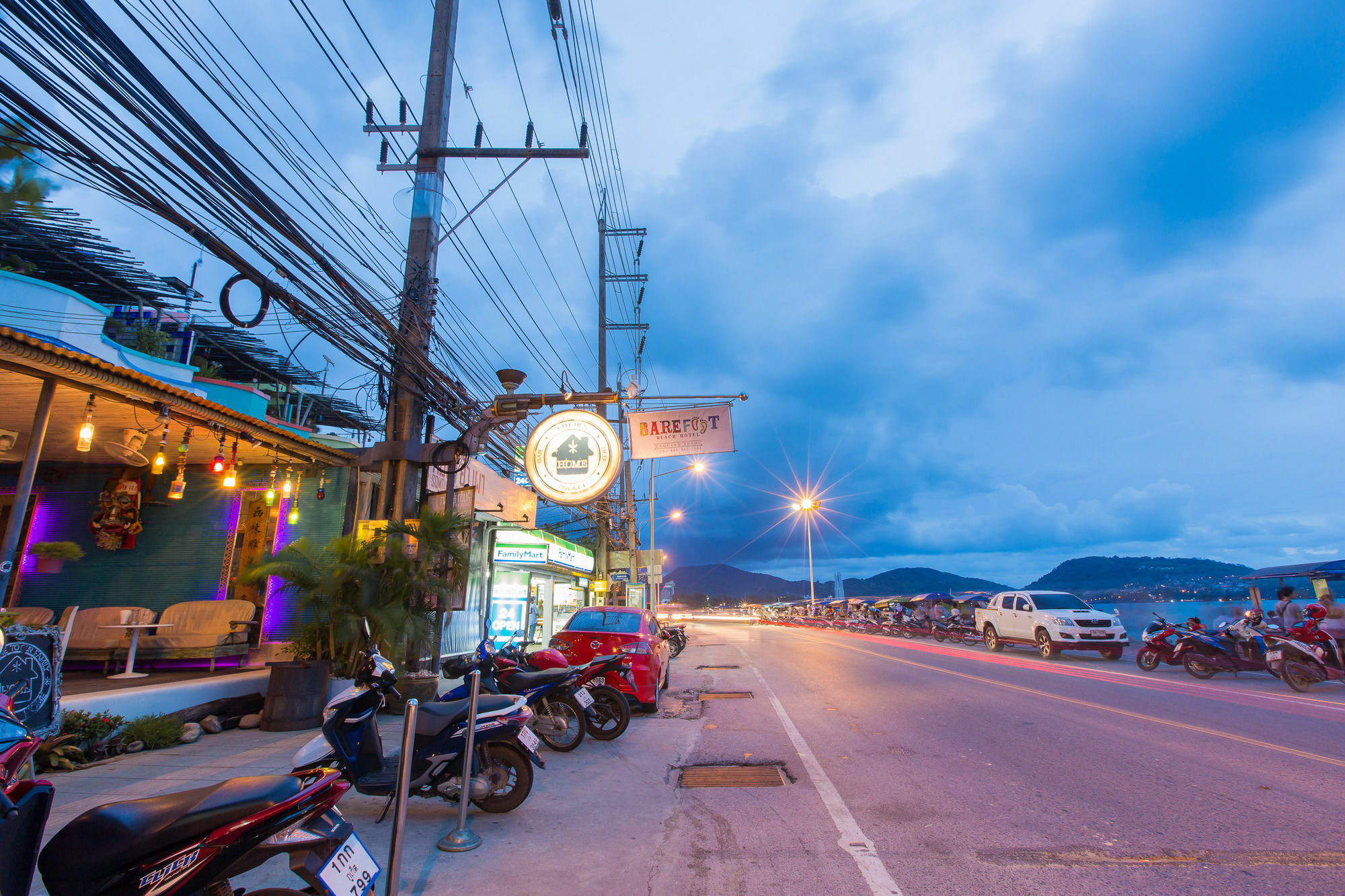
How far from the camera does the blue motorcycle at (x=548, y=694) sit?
264 inches

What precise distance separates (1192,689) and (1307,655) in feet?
6.90

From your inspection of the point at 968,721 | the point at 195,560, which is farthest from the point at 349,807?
the point at 195,560

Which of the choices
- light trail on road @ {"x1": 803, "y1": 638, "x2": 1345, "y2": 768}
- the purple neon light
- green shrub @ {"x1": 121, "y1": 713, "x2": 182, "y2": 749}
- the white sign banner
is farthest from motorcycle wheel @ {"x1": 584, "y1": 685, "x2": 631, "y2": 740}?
the purple neon light

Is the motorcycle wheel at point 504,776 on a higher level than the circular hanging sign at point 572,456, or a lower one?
lower

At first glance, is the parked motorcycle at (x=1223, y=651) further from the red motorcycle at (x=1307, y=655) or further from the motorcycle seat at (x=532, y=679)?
the motorcycle seat at (x=532, y=679)

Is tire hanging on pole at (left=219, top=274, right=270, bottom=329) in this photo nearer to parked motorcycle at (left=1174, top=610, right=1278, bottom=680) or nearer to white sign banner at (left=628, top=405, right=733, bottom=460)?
white sign banner at (left=628, top=405, right=733, bottom=460)

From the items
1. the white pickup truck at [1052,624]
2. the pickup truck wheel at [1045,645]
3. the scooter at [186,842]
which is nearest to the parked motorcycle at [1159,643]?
the white pickup truck at [1052,624]

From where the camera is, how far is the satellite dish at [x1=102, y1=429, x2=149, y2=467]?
1008cm

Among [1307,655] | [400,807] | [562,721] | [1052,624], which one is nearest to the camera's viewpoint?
[400,807]

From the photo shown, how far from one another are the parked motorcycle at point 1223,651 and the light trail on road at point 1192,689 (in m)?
0.85

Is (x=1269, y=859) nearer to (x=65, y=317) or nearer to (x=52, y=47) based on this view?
(x=52, y=47)

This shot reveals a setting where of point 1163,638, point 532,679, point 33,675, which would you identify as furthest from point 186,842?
point 1163,638

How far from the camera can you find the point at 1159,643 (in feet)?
49.5

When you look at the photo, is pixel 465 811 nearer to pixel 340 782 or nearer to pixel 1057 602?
pixel 340 782
